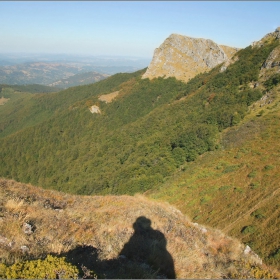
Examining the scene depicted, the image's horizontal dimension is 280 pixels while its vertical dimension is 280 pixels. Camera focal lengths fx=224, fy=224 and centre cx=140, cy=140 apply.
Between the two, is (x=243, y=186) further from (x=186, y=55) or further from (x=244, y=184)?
(x=186, y=55)

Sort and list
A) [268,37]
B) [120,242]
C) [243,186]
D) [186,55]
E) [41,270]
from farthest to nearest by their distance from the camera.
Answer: [186,55], [268,37], [243,186], [120,242], [41,270]

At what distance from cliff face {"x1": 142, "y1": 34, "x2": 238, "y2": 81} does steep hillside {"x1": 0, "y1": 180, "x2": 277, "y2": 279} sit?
128m

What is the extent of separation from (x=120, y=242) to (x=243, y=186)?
20.5 m

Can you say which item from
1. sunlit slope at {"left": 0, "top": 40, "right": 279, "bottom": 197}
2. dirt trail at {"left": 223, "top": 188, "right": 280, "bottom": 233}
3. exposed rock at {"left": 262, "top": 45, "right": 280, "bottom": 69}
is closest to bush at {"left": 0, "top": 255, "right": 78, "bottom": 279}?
dirt trail at {"left": 223, "top": 188, "right": 280, "bottom": 233}

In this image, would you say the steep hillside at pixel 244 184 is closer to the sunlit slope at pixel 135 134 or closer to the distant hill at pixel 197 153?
the distant hill at pixel 197 153

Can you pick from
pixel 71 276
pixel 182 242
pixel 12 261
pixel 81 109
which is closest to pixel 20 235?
pixel 12 261

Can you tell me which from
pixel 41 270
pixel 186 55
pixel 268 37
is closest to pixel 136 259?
pixel 41 270

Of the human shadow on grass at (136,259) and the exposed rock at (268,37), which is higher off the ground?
the exposed rock at (268,37)

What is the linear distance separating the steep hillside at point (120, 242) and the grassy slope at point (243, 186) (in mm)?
5870

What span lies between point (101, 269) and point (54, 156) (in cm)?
12150

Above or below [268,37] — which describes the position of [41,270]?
below

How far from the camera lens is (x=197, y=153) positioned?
43344 millimetres

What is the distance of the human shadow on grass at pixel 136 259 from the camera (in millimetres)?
6894

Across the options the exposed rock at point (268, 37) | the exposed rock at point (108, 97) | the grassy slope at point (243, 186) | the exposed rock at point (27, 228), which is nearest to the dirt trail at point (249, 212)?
the grassy slope at point (243, 186)
